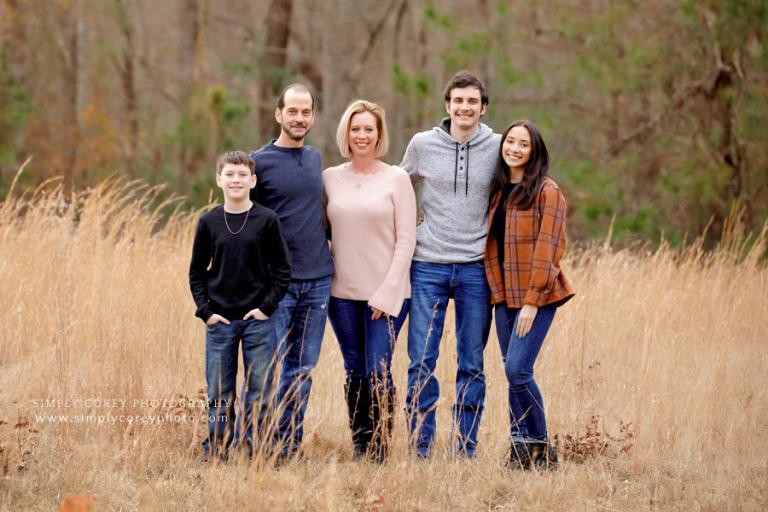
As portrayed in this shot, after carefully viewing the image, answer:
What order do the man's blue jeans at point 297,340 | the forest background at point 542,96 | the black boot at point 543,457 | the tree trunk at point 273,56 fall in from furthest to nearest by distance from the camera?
the tree trunk at point 273,56, the forest background at point 542,96, the black boot at point 543,457, the man's blue jeans at point 297,340

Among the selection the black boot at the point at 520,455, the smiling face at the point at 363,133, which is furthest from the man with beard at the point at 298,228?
the black boot at the point at 520,455

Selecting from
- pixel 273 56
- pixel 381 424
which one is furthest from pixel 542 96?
pixel 381 424

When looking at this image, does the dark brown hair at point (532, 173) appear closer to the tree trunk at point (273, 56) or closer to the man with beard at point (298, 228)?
the man with beard at point (298, 228)

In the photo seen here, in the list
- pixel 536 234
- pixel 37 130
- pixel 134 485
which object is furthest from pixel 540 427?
pixel 37 130

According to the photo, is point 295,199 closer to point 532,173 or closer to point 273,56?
point 532,173

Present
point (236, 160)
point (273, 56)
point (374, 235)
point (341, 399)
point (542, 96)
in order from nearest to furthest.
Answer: point (236, 160) → point (374, 235) → point (341, 399) → point (542, 96) → point (273, 56)

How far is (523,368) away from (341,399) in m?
1.66

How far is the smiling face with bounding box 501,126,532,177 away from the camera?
444 centimetres

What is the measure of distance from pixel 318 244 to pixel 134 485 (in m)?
1.42

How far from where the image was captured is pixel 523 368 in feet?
14.6

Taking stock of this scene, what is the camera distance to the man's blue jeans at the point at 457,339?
14.9 feet

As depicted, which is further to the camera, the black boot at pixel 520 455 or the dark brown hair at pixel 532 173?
the black boot at pixel 520 455

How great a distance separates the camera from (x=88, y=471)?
4.31m

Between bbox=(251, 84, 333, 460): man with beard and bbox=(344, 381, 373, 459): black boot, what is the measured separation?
0.25 metres
